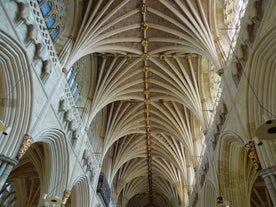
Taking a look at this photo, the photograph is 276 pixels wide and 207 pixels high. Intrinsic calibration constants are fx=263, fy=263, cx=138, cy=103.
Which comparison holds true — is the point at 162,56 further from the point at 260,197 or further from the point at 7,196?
the point at 7,196

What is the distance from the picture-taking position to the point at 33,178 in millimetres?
18891

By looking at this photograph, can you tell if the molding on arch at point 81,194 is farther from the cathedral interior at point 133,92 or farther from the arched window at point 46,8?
the arched window at point 46,8

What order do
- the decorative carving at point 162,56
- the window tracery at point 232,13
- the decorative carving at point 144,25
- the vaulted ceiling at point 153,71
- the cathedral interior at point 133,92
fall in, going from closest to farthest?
the cathedral interior at point 133,92 < the window tracery at point 232,13 < the vaulted ceiling at point 153,71 < the decorative carving at point 144,25 < the decorative carving at point 162,56

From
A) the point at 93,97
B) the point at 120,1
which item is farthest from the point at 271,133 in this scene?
the point at 93,97

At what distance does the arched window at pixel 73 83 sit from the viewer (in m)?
15.4

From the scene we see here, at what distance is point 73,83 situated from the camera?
52.5ft

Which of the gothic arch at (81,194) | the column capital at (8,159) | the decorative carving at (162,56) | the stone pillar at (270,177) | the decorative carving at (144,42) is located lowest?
the stone pillar at (270,177)

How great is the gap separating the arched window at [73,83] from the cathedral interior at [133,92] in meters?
0.06

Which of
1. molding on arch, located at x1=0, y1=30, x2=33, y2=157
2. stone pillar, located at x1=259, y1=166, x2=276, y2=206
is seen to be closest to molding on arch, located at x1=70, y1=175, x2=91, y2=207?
molding on arch, located at x1=0, y1=30, x2=33, y2=157

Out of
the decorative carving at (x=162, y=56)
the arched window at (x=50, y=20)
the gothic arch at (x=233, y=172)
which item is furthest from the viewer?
the decorative carving at (x=162, y=56)

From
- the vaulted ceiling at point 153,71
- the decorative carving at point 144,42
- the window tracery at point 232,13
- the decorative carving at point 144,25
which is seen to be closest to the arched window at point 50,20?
the vaulted ceiling at point 153,71

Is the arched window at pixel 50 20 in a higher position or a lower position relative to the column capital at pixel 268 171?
higher

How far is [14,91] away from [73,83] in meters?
6.74

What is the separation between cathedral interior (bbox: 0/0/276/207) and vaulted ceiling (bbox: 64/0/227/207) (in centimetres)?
7
